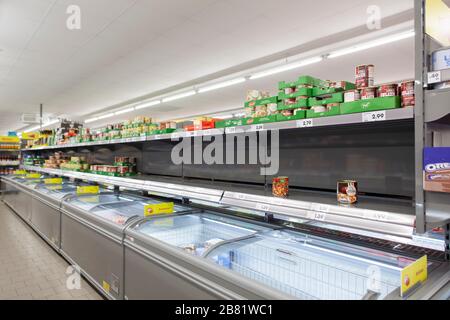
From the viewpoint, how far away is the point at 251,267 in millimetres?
2135

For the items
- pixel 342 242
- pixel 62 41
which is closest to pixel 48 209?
pixel 62 41

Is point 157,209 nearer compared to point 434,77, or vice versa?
point 434,77

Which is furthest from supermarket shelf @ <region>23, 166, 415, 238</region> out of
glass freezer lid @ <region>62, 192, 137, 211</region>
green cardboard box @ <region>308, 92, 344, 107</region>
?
glass freezer lid @ <region>62, 192, 137, 211</region>

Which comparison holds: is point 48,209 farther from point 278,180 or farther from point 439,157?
point 439,157

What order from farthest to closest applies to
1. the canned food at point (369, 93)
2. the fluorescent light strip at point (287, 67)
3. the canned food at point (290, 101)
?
1. the fluorescent light strip at point (287, 67)
2. the canned food at point (290, 101)
3. the canned food at point (369, 93)

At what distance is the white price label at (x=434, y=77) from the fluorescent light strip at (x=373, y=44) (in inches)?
181

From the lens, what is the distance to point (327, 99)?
148 cm

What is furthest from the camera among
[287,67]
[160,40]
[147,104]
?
[147,104]

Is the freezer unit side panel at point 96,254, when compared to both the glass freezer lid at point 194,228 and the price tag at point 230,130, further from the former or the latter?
the price tag at point 230,130

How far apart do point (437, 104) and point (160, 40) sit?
16.6 ft

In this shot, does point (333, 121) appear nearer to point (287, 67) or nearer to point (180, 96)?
point (287, 67)

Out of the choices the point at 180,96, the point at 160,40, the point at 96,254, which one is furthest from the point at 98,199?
the point at 180,96

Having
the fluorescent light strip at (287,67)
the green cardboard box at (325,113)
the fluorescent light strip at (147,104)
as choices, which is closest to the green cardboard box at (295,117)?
the green cardboard box at (325,113)

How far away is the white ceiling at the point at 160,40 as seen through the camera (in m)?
4.12
